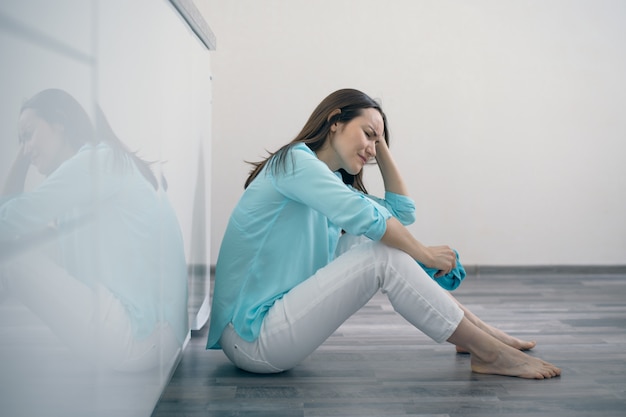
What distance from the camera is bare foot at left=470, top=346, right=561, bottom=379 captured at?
6.54 feet

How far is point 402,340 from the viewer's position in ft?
8.05

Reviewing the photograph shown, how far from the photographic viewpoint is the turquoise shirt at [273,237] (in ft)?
6.10

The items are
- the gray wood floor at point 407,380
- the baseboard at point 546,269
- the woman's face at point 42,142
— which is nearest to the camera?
the woman's face at point 42,142

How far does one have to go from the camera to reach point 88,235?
3.41ft

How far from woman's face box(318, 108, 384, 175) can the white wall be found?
184cm

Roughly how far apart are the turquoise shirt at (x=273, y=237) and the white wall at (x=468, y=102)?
1930mm

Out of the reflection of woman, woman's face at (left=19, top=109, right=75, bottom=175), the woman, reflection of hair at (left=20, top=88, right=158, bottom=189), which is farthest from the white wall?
woman's face at (left=19, top=109, right=75, bottom=175)

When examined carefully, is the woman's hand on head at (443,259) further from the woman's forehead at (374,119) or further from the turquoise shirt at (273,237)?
the woman's forehead at (374,119)

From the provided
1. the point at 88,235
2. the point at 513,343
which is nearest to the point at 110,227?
the point at 88,235

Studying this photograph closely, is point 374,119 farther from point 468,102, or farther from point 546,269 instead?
point 546,269

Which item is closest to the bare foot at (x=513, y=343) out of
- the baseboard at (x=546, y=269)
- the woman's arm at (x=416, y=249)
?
the woman's arm at (x=416, y=249)

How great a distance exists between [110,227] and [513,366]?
4.12ft

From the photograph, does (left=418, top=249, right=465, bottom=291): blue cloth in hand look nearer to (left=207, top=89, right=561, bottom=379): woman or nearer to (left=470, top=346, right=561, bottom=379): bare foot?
(left=207, top=89, right=561, bottom=379): woman

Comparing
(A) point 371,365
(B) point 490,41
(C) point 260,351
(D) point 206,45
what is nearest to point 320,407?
(C) point 260,351
